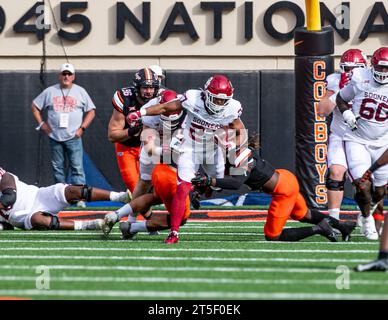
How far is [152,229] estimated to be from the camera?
9.23 meters

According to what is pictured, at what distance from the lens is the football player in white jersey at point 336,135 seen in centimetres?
971

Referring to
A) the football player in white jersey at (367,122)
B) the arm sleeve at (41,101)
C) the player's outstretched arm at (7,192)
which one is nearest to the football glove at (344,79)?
the football player in white jersey at (367,122)

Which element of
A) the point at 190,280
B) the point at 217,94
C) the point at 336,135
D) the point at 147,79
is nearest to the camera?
the point at 190,280

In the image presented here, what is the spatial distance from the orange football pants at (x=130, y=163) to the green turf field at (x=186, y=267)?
37.2 inches

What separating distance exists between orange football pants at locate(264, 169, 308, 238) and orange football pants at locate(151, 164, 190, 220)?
0.69 meters

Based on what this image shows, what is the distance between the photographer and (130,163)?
1054 centimetres

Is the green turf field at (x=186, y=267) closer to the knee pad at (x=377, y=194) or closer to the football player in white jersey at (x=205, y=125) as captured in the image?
the knee pad at (x=377, y=194)

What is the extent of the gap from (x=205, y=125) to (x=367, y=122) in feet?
4.74

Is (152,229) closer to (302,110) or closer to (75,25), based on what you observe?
(302,110)

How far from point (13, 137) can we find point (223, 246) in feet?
21.0

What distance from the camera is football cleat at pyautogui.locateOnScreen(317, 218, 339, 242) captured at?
29.3 feet

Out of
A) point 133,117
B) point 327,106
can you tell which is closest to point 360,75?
point 327,106

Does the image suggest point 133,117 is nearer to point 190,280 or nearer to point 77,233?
point 77,233
